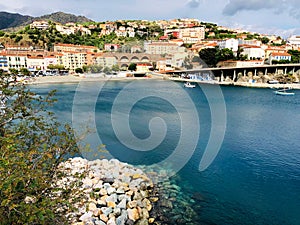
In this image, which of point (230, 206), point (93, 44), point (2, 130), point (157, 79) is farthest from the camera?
point (93, 44)

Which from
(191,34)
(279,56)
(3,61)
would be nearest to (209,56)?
(279,56)

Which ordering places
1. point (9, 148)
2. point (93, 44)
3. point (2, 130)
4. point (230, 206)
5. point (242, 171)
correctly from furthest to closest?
point (93, 44), point (242, 171), point (230, 206), point (2, 130), point (9, 148)

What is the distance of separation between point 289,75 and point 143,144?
94.5 feet

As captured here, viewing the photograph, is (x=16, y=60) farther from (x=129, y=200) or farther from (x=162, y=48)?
(x=129, y=200)

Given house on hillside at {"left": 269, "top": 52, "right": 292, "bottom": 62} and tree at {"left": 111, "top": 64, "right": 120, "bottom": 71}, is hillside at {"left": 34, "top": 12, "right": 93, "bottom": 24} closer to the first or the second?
tree at {"left": 111, "top": 64, "right": 120, "bottom": 71}

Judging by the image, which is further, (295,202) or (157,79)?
(157,79)

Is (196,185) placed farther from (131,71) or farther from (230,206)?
(131,71)

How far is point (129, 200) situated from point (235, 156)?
14.7ft

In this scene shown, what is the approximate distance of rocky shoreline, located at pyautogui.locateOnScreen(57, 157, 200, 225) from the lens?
475 cm

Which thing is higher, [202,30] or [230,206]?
[202,30]

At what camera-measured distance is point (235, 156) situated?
8.42m

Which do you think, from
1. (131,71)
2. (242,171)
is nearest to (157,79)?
(131,71)

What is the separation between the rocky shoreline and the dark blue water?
15.9 inches

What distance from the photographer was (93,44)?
52.4 m
